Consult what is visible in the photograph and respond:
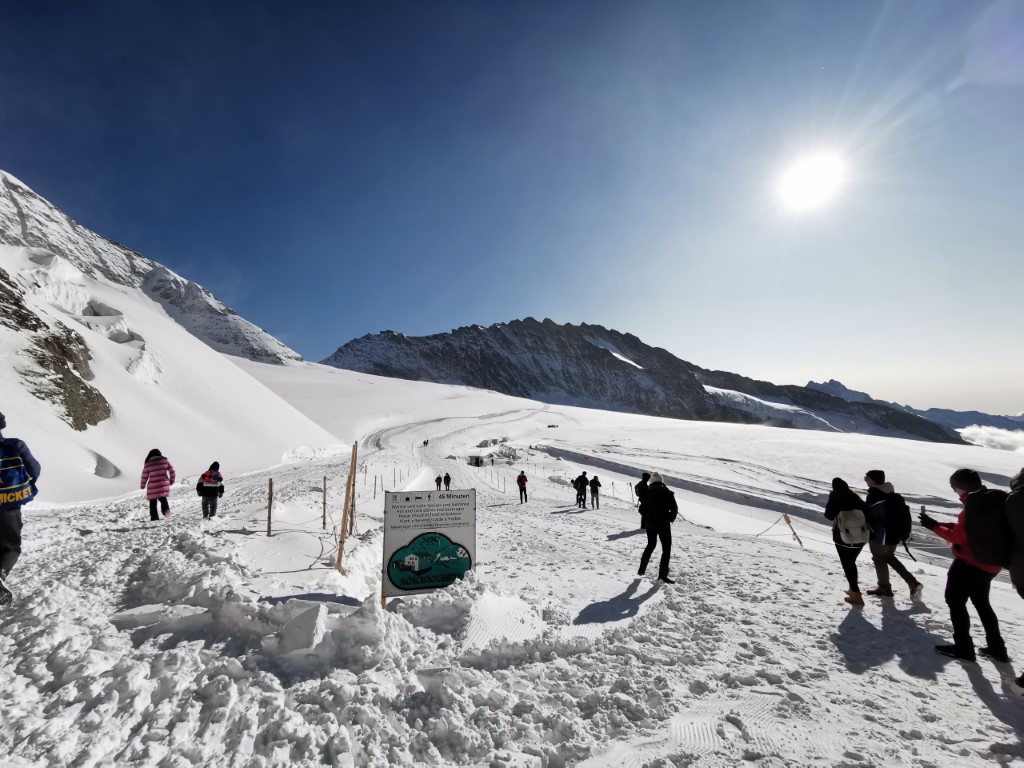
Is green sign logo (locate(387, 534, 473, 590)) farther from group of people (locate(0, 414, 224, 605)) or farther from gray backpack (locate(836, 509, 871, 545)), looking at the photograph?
gray backpack (locate(836, 509, 871, 545))

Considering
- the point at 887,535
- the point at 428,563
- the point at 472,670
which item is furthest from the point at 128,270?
the point at 887,535

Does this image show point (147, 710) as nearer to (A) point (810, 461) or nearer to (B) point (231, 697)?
(B) point (231, 697)

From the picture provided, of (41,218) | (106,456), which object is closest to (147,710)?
(106,456)

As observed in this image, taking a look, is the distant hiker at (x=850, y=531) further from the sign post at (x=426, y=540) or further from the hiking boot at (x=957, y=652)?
the sign post at (x=426, y=540)

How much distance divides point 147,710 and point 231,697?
1.78ft

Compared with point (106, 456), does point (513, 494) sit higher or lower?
lower

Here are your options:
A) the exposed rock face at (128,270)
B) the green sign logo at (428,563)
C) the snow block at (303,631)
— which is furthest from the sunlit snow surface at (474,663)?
the exposed rock face at (128,270)

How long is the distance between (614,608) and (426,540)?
8.30 ft

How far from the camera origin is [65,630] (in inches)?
166

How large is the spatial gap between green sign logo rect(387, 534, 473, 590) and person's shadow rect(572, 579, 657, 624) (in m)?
1.58

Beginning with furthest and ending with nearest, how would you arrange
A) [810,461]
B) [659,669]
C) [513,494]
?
1. [810,461]
2. [513,494]
3. [659,669]

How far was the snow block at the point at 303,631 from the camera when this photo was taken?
154 inches

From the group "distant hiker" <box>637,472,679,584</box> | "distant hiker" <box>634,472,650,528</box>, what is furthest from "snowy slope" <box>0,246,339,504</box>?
"distant hiker" <box>637,472,679,584</box>

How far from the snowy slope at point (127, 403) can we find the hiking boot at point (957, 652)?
61.3 ft
